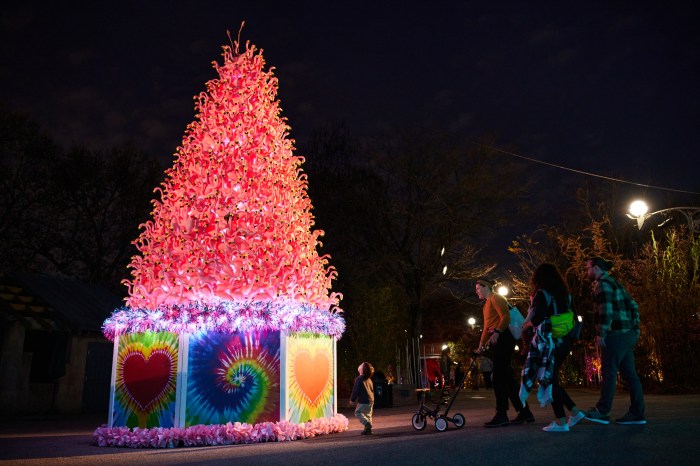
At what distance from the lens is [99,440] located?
8.31 metres

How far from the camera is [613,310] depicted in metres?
6.54

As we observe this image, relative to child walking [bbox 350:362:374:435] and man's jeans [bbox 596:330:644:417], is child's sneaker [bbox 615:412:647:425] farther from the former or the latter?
child walking [bbox 350:362:374:435]

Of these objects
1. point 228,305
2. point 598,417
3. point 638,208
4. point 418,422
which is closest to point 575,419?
point 598,417

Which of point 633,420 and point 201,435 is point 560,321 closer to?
point 633,420

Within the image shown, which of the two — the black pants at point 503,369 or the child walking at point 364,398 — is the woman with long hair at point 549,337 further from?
the child walking at point 364,398

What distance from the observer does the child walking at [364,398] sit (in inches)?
335

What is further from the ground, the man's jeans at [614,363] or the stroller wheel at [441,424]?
the man's jeans at [614,363]

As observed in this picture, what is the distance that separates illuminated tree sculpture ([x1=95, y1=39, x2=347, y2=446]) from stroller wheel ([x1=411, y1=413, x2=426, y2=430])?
5.47 feet

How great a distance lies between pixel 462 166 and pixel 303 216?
1749cm

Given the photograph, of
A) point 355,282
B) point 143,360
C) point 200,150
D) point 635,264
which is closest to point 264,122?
point 200,150

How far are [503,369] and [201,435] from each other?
4358mm

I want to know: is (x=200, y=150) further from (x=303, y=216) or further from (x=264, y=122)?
(x=303, y=216)

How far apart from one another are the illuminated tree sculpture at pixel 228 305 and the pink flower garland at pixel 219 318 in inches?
0.6

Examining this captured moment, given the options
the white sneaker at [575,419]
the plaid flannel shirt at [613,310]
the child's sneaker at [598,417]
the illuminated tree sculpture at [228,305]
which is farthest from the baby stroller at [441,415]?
the illuminated tree sculpture at [228,305]
